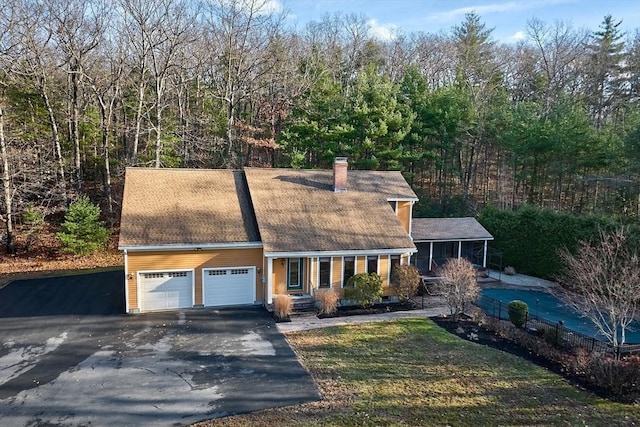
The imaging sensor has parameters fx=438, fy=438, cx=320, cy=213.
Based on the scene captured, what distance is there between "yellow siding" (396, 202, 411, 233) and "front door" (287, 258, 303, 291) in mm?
6276

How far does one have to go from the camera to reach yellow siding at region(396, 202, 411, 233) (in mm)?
21130

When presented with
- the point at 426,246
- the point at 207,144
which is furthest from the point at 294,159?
the point at 426,246

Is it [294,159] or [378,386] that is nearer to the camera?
[378,386]

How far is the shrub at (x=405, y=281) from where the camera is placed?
17328 millimetres

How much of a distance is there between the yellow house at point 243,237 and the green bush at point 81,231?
656 centimetres

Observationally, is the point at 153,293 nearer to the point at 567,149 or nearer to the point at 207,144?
the point at 207,144

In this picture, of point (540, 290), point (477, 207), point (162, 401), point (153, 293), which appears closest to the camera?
point (162, 401)

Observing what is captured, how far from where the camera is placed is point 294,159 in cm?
2806

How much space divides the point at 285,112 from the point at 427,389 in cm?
2584

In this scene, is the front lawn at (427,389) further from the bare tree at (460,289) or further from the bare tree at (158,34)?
the bare tree at (158,34)

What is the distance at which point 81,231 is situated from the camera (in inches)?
911

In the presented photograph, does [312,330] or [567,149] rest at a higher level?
[567,149]

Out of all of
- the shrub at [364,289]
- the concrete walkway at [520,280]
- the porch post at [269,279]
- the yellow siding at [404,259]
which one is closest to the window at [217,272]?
the porch post at [269,279]

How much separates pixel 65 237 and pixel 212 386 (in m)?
16.4
